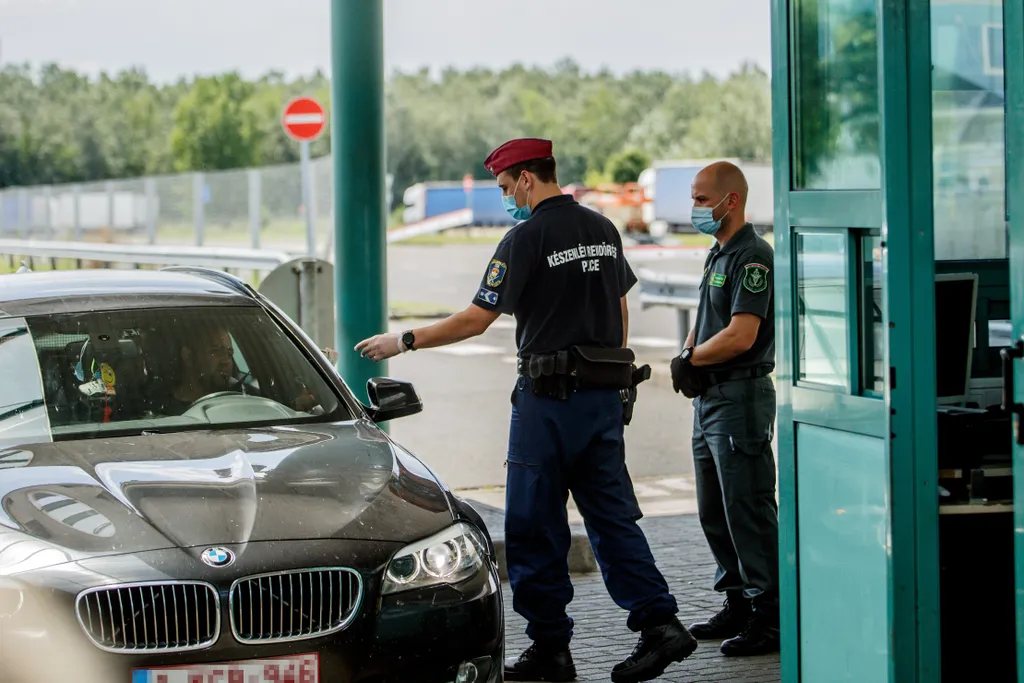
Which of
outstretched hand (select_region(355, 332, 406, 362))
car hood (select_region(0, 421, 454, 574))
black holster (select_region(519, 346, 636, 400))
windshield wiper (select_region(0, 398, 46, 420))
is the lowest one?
car hood (select_region(0, 421, 454, 574))

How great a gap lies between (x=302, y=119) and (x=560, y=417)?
1422 cm

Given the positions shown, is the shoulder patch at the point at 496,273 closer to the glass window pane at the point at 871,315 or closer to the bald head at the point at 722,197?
the bald head at the point at 722,197

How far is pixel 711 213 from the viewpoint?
5.53 m

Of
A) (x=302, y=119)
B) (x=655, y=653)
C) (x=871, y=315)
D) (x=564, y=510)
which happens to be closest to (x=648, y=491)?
(x=564, y=510)

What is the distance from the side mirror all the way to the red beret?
2.85 feet

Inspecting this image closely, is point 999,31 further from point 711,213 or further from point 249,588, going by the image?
point 249,588

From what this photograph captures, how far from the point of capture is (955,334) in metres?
4.50

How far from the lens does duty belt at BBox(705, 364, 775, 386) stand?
5.41 m

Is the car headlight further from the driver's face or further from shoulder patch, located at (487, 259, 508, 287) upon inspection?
the driver's face

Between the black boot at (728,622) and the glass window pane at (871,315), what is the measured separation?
74.2 inches

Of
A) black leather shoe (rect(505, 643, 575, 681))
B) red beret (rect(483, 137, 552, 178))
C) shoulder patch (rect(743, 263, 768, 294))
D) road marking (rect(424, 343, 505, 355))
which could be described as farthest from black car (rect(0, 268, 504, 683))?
road marking (rect(424, 343, 505, 355))

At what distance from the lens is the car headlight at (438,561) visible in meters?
3.81

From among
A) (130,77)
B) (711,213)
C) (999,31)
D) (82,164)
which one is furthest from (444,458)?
(130,77)

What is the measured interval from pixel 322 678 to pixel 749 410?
2.36 metres
